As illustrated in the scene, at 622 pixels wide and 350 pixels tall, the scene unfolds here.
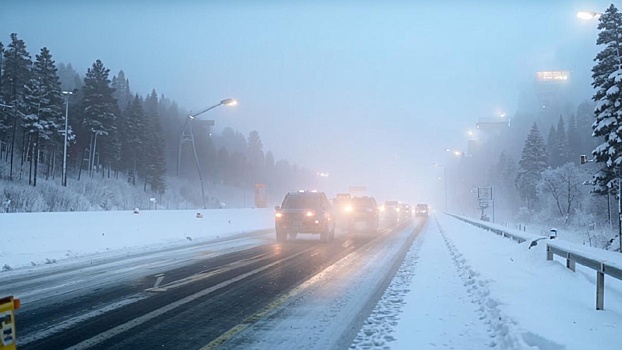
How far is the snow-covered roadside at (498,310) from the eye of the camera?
229 inches

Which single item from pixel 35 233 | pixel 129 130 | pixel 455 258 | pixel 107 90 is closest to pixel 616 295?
pixel 455 258

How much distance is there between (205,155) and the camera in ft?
414

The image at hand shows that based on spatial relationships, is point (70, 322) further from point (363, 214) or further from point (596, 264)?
point (363, 214)

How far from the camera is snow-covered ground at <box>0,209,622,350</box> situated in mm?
6012

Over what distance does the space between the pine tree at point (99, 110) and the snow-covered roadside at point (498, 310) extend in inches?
2529

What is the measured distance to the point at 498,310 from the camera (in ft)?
23.9

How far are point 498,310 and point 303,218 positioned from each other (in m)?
14.6

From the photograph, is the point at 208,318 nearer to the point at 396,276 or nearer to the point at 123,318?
the point at 123,318

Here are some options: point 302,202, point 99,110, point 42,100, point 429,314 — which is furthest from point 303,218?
point 99,110

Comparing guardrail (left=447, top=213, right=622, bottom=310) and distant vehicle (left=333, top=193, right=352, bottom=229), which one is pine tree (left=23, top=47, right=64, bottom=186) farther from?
guardrail (left=447, top=213, right=622, bottom=310)

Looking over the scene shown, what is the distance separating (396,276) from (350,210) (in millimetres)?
21329

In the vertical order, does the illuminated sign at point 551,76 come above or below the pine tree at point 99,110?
above

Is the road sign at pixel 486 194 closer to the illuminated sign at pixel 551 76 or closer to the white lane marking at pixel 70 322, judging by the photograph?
the white lane marking at pixel 70 322

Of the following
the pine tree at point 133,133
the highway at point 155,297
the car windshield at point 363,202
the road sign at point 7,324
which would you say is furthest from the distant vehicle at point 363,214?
the pine tree at point 133,133
